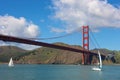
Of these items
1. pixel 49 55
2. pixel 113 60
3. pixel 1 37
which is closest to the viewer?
pixel 1 37

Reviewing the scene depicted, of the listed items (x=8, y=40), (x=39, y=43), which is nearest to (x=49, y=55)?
(x=39, y=43)

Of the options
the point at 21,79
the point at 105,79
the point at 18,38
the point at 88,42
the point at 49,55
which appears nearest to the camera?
the point at 21,79

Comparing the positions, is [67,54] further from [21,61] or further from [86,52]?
[86,52]

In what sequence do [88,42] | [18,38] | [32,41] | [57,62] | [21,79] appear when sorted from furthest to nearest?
[57,62] < [88,42] < [32,41] < [18,38] < [21,79]

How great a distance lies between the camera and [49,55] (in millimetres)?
187625

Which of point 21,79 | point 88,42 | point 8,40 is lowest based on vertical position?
point 21,79

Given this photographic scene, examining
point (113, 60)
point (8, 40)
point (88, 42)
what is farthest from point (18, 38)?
point (113, 60)

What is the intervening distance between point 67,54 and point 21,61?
31048 millimetres

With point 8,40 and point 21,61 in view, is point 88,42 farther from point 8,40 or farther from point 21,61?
point 21,61

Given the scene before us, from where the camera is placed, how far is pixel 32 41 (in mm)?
65000

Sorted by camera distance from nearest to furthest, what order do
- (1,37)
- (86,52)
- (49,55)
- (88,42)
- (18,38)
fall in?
1. (1,37)
2. (18,38)
3. (86,52)
4. (88,42)
5. (49,55)

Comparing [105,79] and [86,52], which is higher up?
[86,52]

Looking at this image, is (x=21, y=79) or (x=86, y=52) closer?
(x=21, y=79)

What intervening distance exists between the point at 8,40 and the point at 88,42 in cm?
4891
